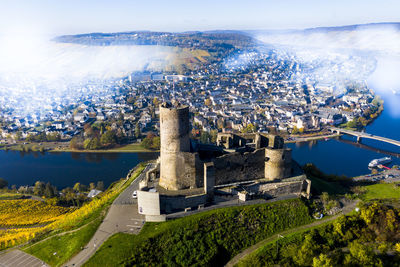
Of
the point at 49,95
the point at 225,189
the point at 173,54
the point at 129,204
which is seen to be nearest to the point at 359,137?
the point at 225,189

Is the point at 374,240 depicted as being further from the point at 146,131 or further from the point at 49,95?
the point at 49,95

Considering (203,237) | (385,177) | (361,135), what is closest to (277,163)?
(203,237)

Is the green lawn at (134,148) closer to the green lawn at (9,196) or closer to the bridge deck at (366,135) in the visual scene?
the green lawn at (9,196)

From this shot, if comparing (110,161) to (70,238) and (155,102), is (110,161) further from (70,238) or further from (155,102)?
(155,102)

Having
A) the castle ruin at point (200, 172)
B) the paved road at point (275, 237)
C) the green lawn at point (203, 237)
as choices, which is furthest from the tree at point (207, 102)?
the green lawn at point (203, 237)

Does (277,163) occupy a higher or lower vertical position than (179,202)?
higher

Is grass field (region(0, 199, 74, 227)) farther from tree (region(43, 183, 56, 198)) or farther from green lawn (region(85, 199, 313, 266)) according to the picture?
green lawn (region(85, 199, 313, 266))
